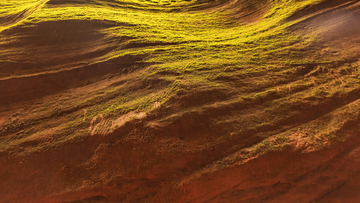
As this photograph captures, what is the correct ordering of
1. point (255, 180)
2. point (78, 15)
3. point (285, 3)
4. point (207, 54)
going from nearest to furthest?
point (255, 180) < point (207, 54) < point (78, 15) < point (285, 3)

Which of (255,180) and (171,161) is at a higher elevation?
(171,161)

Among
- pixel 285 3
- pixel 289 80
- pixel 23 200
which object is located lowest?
pixel 23 200

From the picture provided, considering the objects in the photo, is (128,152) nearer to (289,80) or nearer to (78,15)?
(289,80)

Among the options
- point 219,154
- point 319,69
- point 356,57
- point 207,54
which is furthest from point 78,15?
point 356,57

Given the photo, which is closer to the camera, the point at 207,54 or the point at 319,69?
the point at 319,69

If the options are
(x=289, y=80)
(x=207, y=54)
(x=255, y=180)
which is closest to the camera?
(x=255, y=180)

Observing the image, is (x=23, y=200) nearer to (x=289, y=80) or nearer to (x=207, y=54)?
(x=207, y=54)
